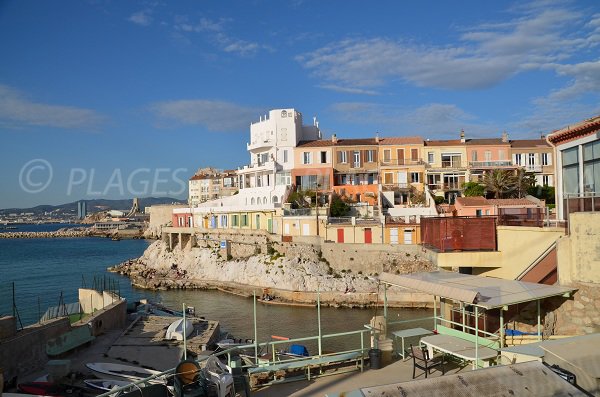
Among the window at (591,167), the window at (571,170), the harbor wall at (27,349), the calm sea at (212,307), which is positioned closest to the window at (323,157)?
the calm sea at (212,307)

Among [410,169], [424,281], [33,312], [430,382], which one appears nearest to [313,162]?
[410,169]

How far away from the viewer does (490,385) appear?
5.20 meters

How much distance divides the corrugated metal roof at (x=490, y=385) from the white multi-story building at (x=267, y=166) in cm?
4012

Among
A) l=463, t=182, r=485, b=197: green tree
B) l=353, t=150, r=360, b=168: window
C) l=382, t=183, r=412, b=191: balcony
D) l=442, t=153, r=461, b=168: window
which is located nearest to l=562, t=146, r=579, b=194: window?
l=463, t=182, r=485, b=197: green tree

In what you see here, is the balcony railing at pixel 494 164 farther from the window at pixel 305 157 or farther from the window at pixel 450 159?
the window at pixel 305 157

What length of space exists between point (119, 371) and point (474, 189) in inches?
1320

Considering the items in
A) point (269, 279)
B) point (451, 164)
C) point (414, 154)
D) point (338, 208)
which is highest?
point (414, 154)

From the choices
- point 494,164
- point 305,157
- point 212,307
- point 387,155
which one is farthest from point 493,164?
point 212,307

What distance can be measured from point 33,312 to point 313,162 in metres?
26.4

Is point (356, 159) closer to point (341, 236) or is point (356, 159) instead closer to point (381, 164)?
point (381, 164)

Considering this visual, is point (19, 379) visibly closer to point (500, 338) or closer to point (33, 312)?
point (500, 338)

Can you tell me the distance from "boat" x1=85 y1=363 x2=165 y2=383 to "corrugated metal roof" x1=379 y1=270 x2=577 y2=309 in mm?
9214

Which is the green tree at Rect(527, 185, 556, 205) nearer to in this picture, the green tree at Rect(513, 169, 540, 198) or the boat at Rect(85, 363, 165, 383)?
the green tree at Rect(513, 169, 540, 198)

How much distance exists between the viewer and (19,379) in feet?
47.2
